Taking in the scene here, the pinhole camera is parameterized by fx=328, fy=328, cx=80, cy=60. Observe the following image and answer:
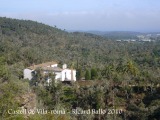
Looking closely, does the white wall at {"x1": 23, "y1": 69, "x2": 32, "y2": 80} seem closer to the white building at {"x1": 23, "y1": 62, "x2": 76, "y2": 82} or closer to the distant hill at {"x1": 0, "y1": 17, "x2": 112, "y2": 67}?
the white building at {"x1": 23, "y1": 62, "x2": 76, "y2": 82}

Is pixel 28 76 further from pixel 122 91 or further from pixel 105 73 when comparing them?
pixel 122 91

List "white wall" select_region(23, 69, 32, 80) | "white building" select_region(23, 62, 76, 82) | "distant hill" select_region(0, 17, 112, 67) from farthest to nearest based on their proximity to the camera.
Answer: "distant hill" select_region(0, 17, 112, 67) < "white wall" select_region(23, 69, 32, 80) < "white building" select_region(23, 62, 76, 82)

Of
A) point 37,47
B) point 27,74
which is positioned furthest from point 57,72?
point 37,47

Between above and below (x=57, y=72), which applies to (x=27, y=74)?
below

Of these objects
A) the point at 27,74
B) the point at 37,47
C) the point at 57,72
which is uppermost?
the point at 37,47

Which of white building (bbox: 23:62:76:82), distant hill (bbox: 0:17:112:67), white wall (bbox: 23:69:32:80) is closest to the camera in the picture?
white building (bbox: 23:62:76:82)

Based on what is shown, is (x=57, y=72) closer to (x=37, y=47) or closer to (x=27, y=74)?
(x=27, y=74)

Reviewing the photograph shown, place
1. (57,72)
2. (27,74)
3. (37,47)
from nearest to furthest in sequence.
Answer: (27,74) → (57,72) → (37,47)

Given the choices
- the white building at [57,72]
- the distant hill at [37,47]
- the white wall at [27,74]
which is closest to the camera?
the white building at [57,72]

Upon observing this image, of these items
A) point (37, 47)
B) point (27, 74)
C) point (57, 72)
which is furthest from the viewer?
point (37, 47)

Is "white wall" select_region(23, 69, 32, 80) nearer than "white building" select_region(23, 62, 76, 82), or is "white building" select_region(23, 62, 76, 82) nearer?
"white building" select_region(23, 62, 76, 82)

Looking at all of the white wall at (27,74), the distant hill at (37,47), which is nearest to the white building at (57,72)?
the white wall at (27,74)

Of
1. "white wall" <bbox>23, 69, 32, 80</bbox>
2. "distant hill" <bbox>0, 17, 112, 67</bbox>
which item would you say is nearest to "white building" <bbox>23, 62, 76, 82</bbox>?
"white wall" <bbox>23, 69, 32, 80</bbox>

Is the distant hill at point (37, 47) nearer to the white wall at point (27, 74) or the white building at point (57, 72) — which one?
the white wall at point (27, 74)
